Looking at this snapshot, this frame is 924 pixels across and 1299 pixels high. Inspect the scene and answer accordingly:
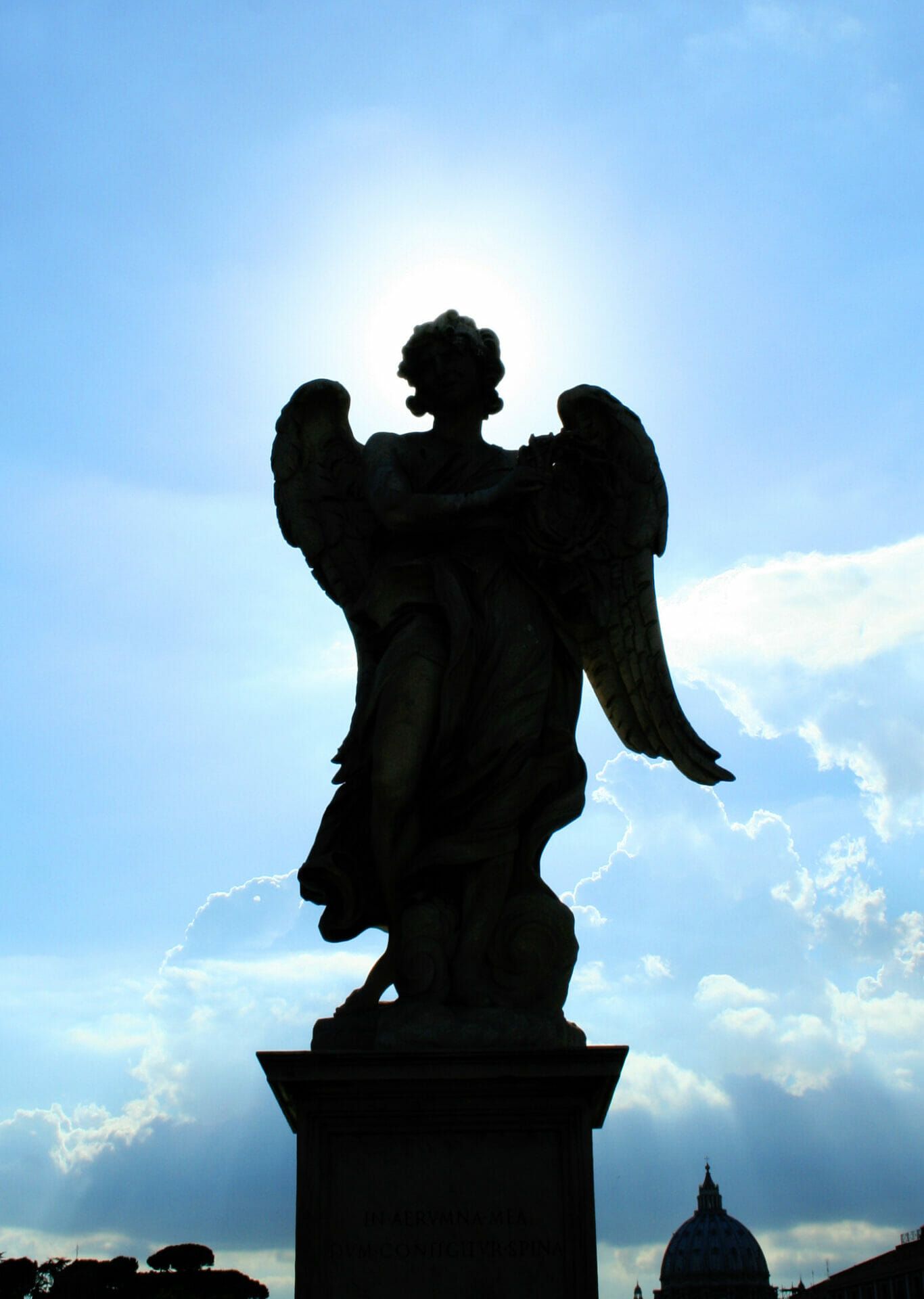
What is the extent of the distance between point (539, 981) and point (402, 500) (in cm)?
282

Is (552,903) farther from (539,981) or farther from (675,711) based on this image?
(675,711)

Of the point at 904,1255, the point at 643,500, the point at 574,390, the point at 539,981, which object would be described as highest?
the point at 904,1255

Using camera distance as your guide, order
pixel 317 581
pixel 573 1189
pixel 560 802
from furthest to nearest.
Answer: pixel 317 581 → pixel 560 802 → pixel 573 1189

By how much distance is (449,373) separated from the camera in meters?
8.71

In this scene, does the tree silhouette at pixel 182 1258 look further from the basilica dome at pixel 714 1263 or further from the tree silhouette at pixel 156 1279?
the basilica dome at pixel 714 1263

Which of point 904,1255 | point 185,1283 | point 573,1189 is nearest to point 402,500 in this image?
point 573,1189

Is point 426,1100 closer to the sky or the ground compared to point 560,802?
closer to the ground

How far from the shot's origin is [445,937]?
771 cm

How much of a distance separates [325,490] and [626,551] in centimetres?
194

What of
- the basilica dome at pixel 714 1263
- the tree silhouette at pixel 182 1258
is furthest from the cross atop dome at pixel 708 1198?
the tree silhouette at pixel 182 1258

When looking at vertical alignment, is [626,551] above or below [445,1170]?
above

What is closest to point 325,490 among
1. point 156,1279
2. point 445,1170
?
point 445,1170

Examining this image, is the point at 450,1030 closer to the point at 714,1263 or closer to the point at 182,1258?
the point at 182,1258

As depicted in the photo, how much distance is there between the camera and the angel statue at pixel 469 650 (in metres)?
7.80
